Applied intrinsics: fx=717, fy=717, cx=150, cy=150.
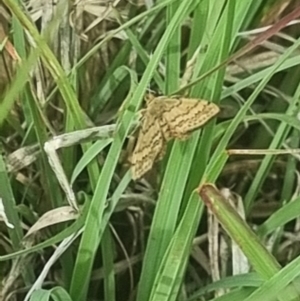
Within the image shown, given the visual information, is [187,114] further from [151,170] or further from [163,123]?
[151,170]

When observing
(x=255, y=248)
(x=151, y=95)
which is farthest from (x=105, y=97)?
(x=255, y=248)

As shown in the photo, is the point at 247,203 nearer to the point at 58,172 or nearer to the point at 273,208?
the point at 273,208

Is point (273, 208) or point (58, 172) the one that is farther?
point (273, 208)

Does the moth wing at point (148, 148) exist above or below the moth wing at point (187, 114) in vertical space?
below

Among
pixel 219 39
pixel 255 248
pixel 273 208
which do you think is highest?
pixel 219 39

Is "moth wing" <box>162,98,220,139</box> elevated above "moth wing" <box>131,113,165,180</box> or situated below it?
above
